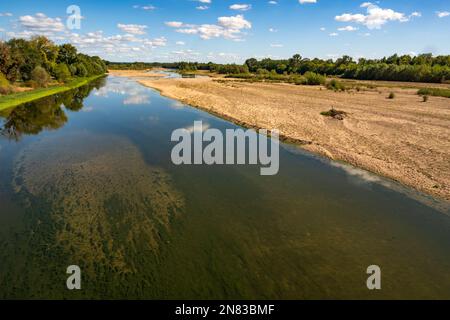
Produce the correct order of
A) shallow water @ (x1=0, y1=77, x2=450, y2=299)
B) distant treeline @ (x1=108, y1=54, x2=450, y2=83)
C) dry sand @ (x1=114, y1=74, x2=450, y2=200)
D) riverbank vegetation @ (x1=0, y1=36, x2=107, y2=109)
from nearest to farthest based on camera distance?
shallow water @ (x1=0, y1=77, x2=450, y2=299)
dry sand @ (x1=114, y1=74, x2=450, y2=200)
riverbank vegetation @ (x1=0, y1=36, x2=107, y2=109)
distant treeline @ (x1=108, y1=54, x2=450, y2=83)

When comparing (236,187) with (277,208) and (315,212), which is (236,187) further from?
(315,212)

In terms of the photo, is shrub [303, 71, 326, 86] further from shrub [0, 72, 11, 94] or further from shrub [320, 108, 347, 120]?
shrub [0, 72, 11, 94]

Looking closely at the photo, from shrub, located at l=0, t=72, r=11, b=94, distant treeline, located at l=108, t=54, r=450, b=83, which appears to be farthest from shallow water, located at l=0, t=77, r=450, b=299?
distant treeline, located at l=108, t=54, r=450, b=83

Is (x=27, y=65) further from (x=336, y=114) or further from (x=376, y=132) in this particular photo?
(x=376, y=132)

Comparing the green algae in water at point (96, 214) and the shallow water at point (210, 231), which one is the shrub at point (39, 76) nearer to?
the green algae in water at point (96, 214)

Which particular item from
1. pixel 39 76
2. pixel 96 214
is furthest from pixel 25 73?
pixel 96 214

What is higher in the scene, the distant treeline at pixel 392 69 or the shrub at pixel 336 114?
the distant treeline at pixel 392 69

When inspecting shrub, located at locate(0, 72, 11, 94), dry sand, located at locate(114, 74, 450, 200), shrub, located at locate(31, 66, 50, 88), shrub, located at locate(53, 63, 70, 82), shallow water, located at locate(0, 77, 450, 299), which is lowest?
shallow water, located at locate(0, 77, 450, 299)

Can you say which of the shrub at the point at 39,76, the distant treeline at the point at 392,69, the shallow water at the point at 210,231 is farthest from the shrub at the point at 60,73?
the distant treeline at the point at 392,69

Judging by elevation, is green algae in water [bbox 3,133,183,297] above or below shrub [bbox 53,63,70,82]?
below
